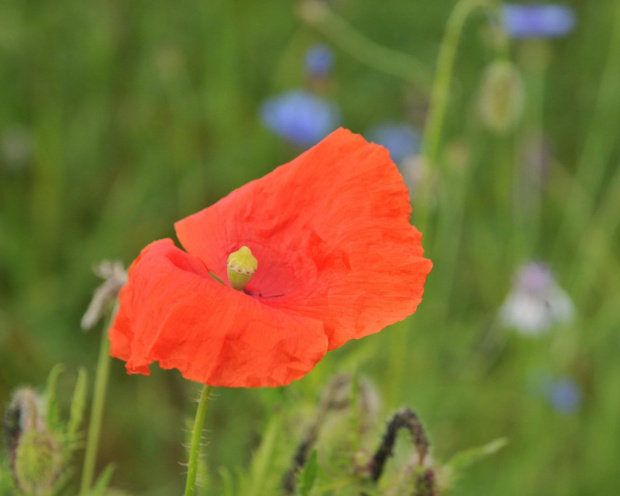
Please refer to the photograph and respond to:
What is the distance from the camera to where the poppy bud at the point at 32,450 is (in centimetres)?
105

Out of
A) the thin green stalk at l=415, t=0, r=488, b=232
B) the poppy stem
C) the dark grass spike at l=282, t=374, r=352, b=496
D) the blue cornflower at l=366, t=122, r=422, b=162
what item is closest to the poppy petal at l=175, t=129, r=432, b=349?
the poppy stem

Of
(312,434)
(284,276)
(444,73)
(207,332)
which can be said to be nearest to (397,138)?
(444,73)

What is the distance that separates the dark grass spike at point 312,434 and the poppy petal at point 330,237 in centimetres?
26

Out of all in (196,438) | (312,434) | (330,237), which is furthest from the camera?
(312,434)

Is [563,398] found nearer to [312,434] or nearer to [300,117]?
[300,117]

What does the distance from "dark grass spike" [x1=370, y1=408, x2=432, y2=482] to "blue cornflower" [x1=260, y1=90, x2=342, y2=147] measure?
1990mm

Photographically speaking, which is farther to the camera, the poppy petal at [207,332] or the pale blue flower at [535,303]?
the pale blue flower at [535,303]

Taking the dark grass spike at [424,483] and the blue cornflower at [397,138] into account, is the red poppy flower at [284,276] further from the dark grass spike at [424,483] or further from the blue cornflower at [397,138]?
the blue cornflower at [397,138]

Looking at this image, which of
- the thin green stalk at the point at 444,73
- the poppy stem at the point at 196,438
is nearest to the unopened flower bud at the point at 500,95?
the thin green stalk at the point at 444,73

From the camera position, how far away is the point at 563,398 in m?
2.47

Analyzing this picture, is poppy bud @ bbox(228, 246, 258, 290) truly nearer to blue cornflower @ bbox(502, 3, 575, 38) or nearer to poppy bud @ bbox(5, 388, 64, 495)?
poppy bud @ bbox(5, 388, 64, 495)

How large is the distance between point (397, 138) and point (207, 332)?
2.80m

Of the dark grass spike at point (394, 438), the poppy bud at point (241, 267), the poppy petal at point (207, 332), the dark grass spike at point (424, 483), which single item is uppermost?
the poppy bud at point (241, 267)

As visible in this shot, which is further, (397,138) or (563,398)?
(397,138)
